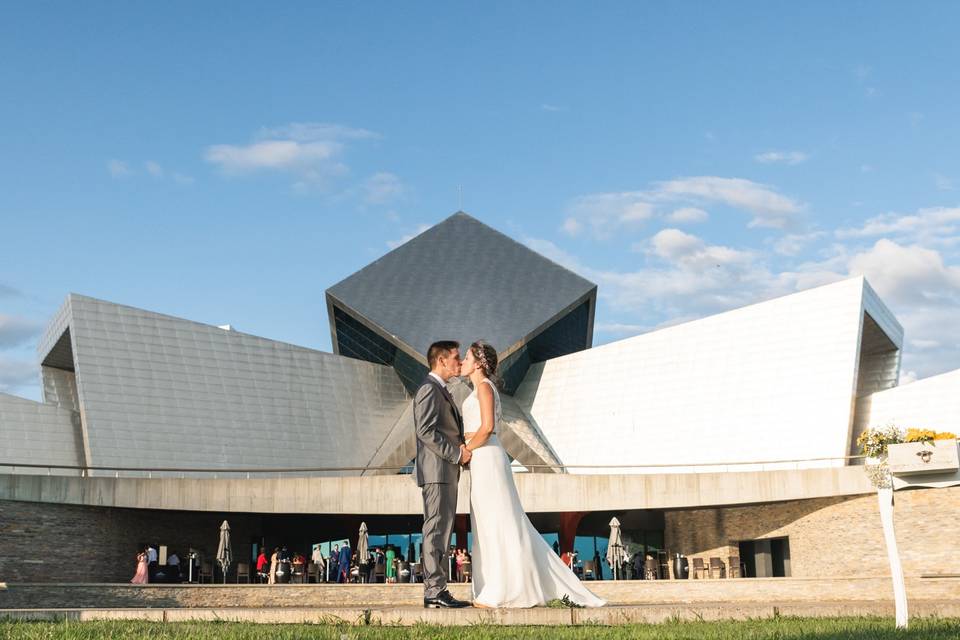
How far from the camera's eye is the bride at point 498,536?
26.5ft

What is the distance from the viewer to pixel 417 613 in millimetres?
7129

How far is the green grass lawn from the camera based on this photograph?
5797mm

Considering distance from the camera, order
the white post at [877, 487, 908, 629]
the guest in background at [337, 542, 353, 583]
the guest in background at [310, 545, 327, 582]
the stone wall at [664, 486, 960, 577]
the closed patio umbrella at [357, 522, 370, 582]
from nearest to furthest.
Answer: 1. the white post at [877, 487, 908, 629]
2. the stone wall at [664, 486, 960, 577]
3. the closed patio umbrella at [357, 522, 370, 582]
4. the guest in background at [310, 545, 327, 582]
5. the guest in background at [337, 542, 353, 583]

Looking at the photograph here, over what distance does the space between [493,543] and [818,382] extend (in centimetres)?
2439

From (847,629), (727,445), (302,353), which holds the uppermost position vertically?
(302,353)

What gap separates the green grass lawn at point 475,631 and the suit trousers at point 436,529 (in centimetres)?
142

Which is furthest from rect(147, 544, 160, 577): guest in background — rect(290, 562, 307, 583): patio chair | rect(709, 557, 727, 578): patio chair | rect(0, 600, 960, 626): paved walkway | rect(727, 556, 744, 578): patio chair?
rect(0, 600, 960, 626): paved walkway

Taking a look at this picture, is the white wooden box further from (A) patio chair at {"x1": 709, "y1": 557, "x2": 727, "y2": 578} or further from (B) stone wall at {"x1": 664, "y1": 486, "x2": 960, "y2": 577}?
→ (A) patio chair at {"x1": 709, "y1": 557, "x2": 727, "y2": 578}

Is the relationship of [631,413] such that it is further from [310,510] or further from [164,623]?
[164,623]

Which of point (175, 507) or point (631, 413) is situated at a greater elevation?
point (631, 413)

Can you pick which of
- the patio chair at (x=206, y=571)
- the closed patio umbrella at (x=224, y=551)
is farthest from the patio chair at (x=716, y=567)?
the patio chair at (x=206, y=571)

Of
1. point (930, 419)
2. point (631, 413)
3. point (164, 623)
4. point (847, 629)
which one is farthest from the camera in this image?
point (631, 413)

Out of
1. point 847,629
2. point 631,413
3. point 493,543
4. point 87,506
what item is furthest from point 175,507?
point 847,629

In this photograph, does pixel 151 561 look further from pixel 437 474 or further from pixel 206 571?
pixel 437 474
